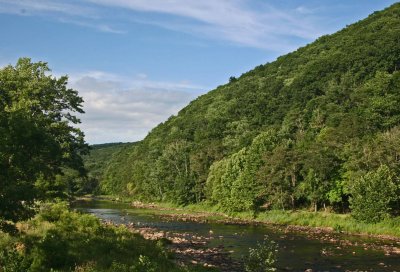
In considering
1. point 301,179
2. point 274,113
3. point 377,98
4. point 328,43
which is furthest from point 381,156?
point 328,43

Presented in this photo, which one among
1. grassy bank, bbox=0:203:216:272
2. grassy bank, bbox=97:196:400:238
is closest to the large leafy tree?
grassy bank, bbox=0:203:216:272

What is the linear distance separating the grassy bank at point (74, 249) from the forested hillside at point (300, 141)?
3477 centimetres

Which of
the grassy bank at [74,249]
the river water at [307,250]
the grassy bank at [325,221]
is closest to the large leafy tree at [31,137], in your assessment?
the grassy bank at [74,249]

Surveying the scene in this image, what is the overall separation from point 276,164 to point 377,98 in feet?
99.5

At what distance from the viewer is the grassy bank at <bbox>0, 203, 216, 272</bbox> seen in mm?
24938

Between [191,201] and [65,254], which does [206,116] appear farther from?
[65,254]

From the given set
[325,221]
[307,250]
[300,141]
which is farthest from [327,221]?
[300,141]

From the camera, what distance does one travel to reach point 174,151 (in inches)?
5212

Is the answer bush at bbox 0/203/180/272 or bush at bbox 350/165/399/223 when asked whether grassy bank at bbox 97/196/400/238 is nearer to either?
bush at bbox 350/165/399/223

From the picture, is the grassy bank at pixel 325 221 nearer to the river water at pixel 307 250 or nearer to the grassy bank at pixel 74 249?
the river water at pixel 307 250

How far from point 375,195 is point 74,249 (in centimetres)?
3991

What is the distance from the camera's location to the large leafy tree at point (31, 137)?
24.6m

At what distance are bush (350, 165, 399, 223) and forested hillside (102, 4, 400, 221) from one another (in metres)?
0.13

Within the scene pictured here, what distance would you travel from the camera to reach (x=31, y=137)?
28281 millimetres
